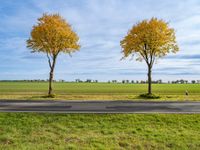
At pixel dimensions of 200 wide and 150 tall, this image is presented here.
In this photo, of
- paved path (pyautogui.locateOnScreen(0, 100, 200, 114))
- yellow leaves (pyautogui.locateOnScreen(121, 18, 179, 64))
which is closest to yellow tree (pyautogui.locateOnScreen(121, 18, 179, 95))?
yellow leaves (pyautogui.locateOnScreen(121, 18, 179, 64))

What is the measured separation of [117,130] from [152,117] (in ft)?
8.96

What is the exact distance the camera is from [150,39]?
1454 inches

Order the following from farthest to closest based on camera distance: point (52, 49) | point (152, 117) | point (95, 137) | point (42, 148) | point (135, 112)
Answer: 1. point (52, 49)
2. point (135, 112)
3. point (152, 117)
4. point (95, 137)
5. point (42, 148)

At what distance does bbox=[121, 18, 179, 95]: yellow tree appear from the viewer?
36938 mm

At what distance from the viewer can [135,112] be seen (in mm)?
18188

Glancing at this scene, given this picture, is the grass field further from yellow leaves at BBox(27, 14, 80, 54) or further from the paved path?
the paved path

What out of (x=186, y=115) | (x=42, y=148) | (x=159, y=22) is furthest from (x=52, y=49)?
(x=42, y=148)

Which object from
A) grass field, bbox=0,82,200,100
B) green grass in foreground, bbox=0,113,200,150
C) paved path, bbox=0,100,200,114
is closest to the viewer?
green grass in foreground, bbox=0,113,200,150

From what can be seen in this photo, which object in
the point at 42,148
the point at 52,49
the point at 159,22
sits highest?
the point at 159,22

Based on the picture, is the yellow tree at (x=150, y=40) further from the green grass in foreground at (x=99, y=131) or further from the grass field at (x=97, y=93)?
the green grass in foreground at (x=99, y=131)

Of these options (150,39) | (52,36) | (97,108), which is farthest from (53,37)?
(97,108)

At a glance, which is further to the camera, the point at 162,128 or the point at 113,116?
the point at 113,116

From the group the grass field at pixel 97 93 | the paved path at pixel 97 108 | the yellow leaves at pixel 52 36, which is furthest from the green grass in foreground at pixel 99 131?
the yellow leaves at pixel 52 36

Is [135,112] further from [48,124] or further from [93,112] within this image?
[48,124]
